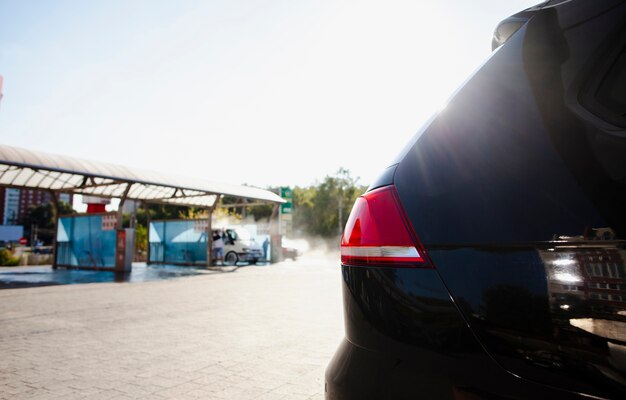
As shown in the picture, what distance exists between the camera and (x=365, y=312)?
1342mm

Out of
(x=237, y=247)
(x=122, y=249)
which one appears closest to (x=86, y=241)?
(x=122, y=249)

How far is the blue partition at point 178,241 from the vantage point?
73.8ft

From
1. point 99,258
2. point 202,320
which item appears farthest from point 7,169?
point 202,320

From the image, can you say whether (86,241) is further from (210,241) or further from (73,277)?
(210,241)

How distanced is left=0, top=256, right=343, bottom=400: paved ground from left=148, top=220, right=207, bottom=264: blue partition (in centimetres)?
1374

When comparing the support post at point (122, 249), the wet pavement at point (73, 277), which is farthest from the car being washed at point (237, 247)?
the support post at point (122, 249)

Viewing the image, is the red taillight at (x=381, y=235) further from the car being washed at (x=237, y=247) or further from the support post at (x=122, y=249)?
the car being washed at (x=237, y=247)

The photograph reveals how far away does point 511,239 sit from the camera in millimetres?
1109

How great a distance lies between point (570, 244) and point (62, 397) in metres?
3.61

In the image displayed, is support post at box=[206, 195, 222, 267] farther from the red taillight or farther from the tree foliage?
the tree foliage

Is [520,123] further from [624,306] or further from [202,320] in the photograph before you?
[202,320]

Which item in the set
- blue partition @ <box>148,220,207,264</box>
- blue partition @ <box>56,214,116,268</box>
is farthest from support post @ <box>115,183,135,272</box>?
blue partition @ <box>148,220,207,264</box>

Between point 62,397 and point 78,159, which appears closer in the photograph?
point 62,397

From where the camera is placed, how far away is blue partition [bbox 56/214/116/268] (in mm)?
18906
